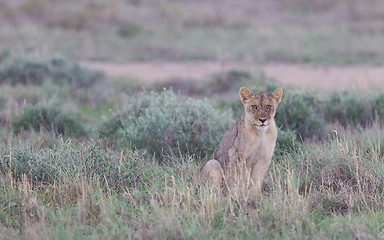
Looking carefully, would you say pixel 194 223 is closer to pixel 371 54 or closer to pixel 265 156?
pixel 265 156

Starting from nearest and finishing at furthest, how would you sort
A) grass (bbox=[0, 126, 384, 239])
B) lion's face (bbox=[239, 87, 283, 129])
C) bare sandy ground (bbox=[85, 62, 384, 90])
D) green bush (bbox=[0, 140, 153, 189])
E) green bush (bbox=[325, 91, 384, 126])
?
1. grass (bbox=[0, 126, 384, 239])
2. lion's face (bbox=[239, 87, 283, 129])
3. green bush (bbox=[0, 140, 153, 189])
4. green bush (bbox=[325, 91, 384, 126])
5. bare sandy ground (bbox=[85, 62, 384, 90])

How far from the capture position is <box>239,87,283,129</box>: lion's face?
5633 millimetres

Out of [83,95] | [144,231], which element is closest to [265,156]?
[144,231]

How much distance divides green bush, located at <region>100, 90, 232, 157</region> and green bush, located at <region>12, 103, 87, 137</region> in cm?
105

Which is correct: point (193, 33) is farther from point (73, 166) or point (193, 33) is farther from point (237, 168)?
point (237, 168)

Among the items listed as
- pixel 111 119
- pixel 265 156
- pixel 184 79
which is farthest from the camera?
pixel 184 79

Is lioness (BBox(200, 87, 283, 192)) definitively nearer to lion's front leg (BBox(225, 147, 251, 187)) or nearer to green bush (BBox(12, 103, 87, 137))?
lion's front leg (BBox(225, 147, 251, 187))

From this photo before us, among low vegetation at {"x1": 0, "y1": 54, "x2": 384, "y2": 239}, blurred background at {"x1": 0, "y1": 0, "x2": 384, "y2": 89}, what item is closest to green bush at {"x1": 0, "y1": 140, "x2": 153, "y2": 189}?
low vegetation at {"x1": 0, "y1": 54, "x2": 384, "y2": 239}

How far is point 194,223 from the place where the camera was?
4855mm

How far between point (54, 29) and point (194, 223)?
2224 centimetres

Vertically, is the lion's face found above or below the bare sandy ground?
above

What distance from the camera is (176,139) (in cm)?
820

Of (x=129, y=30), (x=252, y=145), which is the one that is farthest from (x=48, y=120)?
(x=129, y=30)

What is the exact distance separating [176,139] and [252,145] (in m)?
2.65
